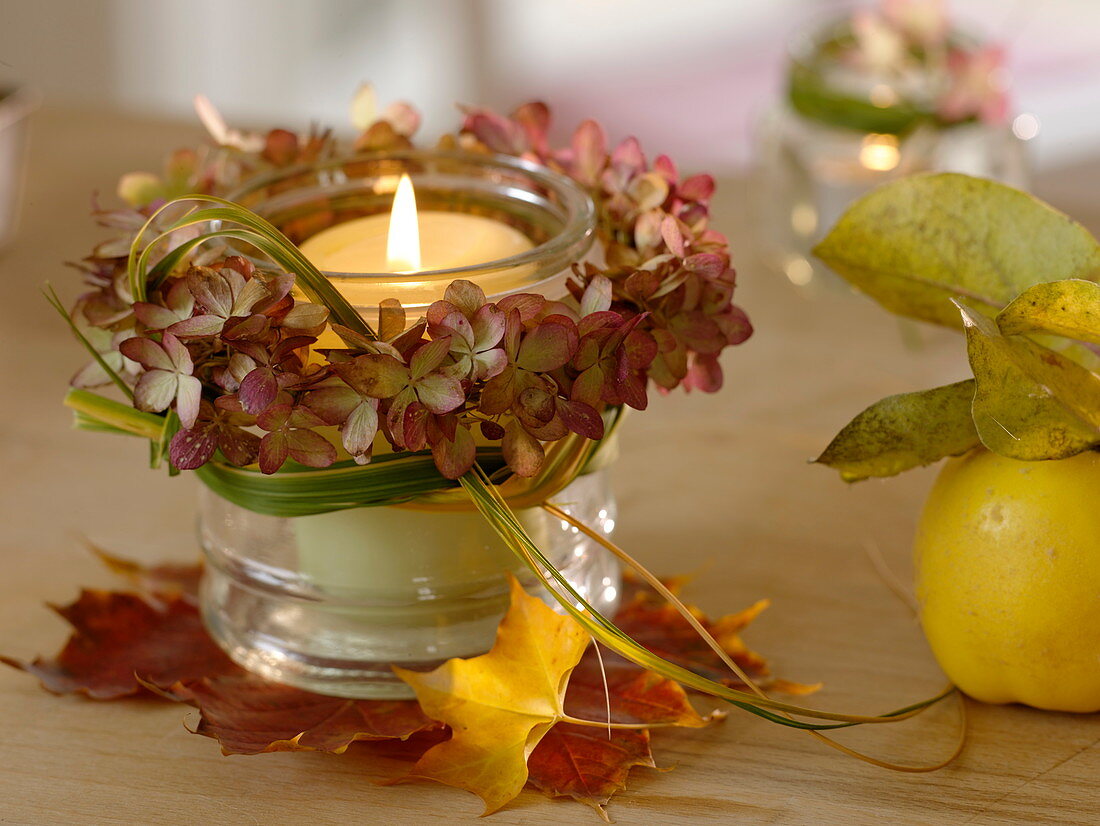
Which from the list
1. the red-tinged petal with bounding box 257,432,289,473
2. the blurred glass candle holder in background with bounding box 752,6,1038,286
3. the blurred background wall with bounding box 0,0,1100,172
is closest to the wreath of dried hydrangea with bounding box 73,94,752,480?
the red-tinged petal with bounding box 257,432,289,473

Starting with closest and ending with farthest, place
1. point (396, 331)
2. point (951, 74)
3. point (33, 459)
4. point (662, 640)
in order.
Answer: point (396, 331) < point (662, 640) < point (33, 459) < point (951, 74)

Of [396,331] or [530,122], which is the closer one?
[396,331]

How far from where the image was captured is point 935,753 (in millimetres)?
385

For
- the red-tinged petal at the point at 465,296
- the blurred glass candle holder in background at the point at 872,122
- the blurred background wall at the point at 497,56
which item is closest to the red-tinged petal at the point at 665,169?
the red-tinged petal at the point at 465,296

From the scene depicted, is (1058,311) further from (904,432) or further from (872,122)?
(872,122)

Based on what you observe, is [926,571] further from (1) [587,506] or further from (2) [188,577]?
(2) [188,577]

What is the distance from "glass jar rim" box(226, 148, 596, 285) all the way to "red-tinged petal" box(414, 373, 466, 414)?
0.14 feet

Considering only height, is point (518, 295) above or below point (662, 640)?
above

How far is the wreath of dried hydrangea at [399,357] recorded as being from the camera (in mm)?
323

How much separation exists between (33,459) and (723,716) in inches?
13.4

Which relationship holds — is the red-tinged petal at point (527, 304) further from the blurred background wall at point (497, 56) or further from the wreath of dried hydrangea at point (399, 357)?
the blurred background wall at point (497, 56)

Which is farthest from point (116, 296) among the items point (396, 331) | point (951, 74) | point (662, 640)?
point (951, 74)

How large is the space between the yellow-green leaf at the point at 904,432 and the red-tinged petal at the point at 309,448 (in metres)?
0.14

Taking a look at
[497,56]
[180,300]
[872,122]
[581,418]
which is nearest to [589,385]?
[581,418]
